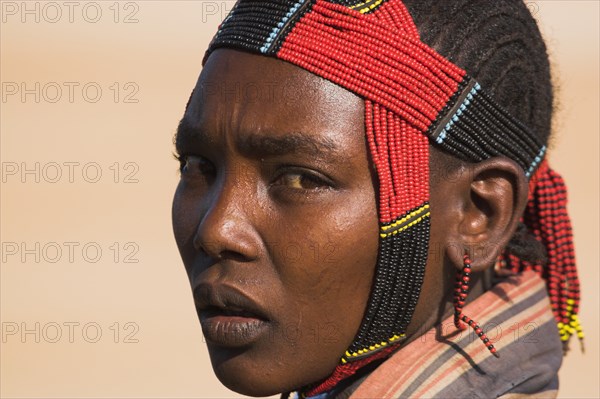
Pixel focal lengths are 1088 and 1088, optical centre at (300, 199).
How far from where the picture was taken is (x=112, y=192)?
7.47 meters

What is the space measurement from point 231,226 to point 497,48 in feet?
3.37

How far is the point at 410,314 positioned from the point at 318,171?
55cm

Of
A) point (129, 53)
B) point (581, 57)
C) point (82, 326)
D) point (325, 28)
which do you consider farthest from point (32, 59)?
point (325, 28)

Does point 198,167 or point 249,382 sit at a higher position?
point 198,167

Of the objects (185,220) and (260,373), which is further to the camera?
(185,220)

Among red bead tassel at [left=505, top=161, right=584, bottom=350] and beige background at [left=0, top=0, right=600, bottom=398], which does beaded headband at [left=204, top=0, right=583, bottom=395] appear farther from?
beige background at [left=0, top=0, right=600, bottom=398]

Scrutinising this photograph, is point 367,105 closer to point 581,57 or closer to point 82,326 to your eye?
point 82,326

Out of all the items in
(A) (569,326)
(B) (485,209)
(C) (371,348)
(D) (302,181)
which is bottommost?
(C) (371,348)

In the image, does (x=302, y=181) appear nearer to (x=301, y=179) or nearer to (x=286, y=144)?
(x=301, y=179)

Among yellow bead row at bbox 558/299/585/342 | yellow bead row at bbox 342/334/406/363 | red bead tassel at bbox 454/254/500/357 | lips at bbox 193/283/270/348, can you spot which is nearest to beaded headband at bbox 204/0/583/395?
yellow bead row at bbox 342/334/406/363

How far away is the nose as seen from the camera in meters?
3.22

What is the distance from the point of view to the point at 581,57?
7703 millimetres

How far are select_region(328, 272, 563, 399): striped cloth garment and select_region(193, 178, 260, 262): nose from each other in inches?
23.9

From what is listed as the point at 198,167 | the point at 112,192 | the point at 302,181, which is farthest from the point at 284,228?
the point at 112,192
